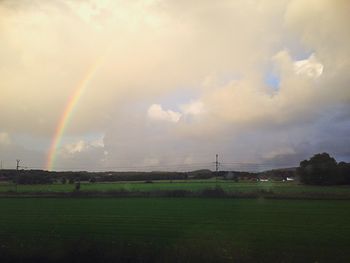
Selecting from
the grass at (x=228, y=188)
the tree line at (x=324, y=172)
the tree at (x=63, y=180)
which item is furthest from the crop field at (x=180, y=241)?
the tree at (x=63, y=180)

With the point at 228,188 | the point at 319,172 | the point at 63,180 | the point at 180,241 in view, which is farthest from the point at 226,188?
the point at 63,180

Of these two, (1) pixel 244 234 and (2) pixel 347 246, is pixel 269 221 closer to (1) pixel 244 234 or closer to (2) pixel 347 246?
(1) pixel 244 234

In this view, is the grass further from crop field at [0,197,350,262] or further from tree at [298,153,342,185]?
→ crop field at [0,197,350,262]

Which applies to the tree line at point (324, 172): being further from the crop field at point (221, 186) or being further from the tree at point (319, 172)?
the crop field at point (221, 186)

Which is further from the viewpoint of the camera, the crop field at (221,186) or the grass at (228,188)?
the crop field at (221,186)

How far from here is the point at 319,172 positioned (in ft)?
325

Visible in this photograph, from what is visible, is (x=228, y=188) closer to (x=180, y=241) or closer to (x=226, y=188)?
(x=226, y=188)

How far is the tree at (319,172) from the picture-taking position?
97312 millimetres

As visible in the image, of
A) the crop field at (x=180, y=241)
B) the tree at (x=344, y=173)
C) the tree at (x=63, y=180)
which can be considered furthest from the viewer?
the tree at (x=63, y=180)

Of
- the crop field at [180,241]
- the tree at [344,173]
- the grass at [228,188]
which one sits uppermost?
the tree at [344,173]

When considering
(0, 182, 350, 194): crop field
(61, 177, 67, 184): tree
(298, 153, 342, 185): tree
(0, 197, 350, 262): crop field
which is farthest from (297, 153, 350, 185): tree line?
(0, 197, 350, 262): crop field

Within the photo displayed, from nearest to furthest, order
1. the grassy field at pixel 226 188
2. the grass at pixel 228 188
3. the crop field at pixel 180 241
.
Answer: the crop field at pixel 180 241 → the grass at pixel 228 188 → the grassy field at pixel 226 188

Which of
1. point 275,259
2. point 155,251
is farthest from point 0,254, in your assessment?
point 275,259

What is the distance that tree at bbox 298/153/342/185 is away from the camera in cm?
9731
